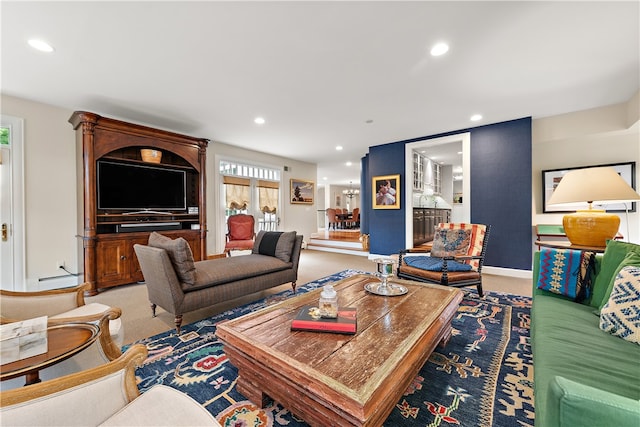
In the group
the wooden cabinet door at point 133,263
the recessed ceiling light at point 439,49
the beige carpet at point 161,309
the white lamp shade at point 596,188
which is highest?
the recessed ceiling light at point 439,49

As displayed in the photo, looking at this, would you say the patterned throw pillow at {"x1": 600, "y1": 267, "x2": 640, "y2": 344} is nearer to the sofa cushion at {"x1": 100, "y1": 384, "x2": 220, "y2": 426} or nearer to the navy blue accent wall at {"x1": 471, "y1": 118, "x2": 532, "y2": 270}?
the sofa cushion at {"x1": 100, "y1": 384, "x2": 220, "y2": 426}

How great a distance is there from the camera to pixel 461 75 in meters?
2.76

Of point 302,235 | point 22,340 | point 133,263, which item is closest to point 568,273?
point 302,235

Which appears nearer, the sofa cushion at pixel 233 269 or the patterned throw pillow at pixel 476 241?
the sofa cushion at pixel 233 269

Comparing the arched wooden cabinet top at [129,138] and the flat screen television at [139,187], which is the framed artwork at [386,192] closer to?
the arched wooden cabinet top at [129,138]

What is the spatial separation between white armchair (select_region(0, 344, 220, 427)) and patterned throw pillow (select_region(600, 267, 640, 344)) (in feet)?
6.20

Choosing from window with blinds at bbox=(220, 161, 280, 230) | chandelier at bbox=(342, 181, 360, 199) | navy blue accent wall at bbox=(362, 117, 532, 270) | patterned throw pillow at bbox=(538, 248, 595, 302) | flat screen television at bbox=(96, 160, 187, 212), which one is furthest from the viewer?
chandelier at bbox=(342, 181, 360, 199)

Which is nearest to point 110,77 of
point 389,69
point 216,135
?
point 216,135

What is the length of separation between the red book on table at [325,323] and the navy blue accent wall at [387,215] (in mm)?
4162

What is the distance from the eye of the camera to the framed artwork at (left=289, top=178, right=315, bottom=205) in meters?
7.13

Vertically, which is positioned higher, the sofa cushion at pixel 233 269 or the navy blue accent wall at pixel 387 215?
the navy blue accent wall at pixel 387 215

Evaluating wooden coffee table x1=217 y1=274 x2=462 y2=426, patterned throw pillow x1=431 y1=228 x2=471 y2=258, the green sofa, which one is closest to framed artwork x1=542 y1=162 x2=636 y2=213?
patterned throw pillow x1=431 y1=228 x2=471 y2=258

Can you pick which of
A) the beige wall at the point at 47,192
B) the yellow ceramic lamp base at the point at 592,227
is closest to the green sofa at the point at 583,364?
the yellow ceramic lamp base at the point at 592,227

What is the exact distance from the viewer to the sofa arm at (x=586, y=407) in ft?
1.83
